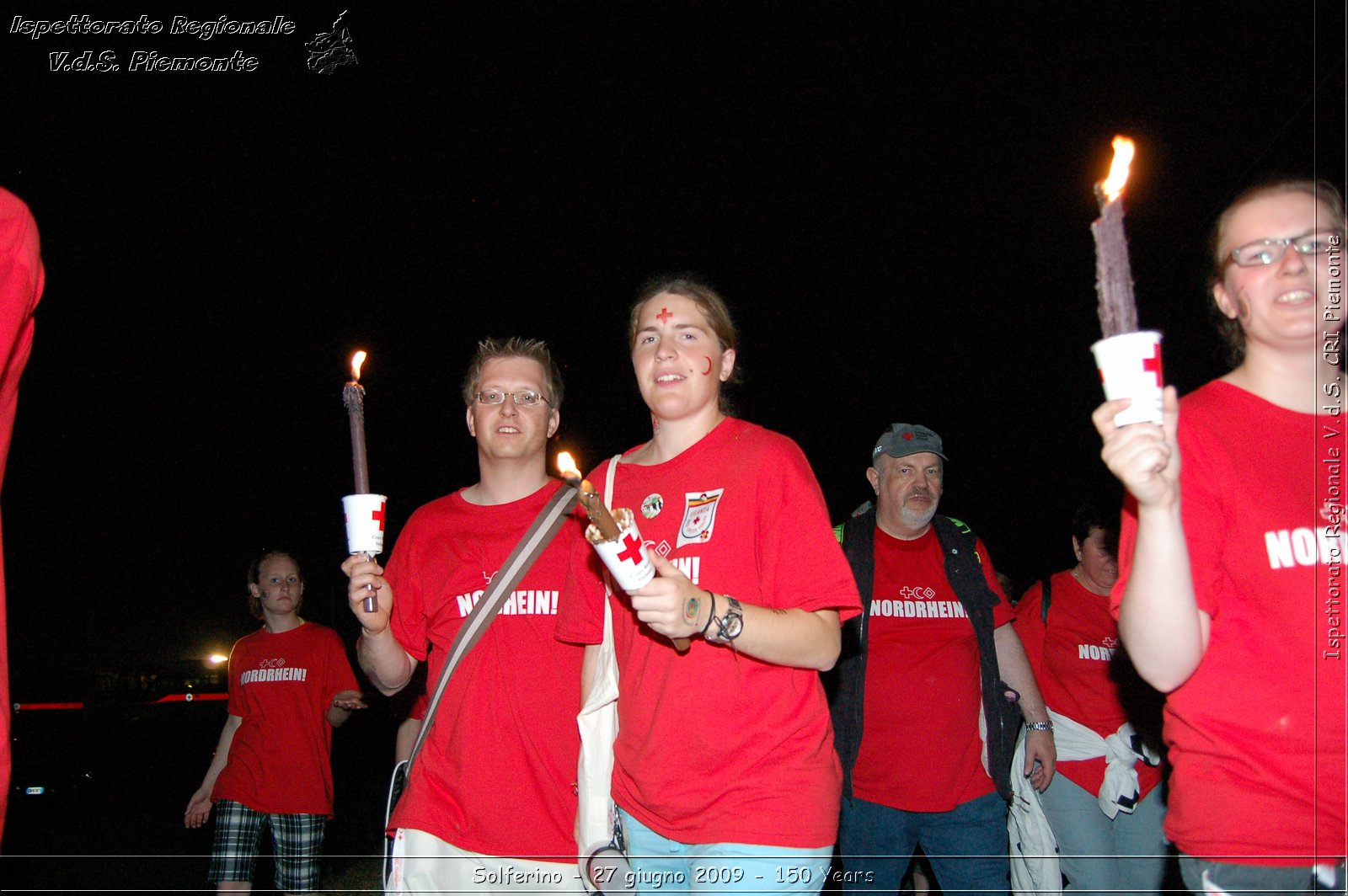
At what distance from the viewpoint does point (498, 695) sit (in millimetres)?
3557

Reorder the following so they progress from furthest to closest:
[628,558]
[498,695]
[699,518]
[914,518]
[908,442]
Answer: [908,442] → [914,518] → [498,695] → [699,518] → [628,558]

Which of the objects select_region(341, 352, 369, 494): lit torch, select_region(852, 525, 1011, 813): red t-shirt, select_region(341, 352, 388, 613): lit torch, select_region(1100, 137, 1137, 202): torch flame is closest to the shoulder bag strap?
select_region(341, 352, 388, 613): lit torch

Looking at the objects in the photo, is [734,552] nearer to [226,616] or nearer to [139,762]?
[139,762]

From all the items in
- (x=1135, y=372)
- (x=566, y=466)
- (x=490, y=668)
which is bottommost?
(x=490, y=668)

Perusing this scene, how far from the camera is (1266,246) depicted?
2.21 metres

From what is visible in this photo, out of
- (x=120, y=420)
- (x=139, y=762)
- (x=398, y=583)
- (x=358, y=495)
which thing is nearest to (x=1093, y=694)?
(x=398, y=583)

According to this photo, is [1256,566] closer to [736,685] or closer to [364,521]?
[736,685]

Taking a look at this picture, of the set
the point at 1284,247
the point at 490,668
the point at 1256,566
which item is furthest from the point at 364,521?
the point at 1284,247

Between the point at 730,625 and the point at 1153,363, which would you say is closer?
the point at 1153,363

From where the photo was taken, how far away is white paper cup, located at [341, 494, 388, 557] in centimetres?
315

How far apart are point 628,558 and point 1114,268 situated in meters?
1.32

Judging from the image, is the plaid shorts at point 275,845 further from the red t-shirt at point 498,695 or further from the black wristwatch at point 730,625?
the black wristwatch at point 730,625

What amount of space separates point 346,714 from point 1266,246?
20.7 ft

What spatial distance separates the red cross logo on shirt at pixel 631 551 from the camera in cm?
229
